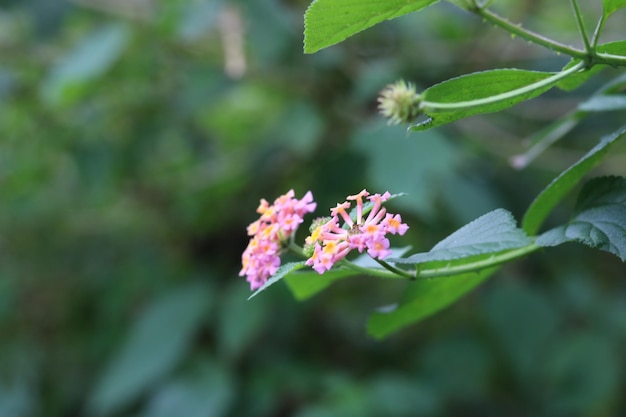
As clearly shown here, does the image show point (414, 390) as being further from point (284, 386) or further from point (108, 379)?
point (108, 379)

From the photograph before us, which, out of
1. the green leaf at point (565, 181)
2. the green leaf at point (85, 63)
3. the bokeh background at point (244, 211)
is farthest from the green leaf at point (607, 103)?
the green leaf at point (85, 63)

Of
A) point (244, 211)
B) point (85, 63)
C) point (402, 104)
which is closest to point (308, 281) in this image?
point (402, 104)

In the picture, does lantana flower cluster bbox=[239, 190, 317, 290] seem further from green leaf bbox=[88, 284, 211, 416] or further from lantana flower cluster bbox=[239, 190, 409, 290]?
green leaf bbox=[88, 284, 211, 416]

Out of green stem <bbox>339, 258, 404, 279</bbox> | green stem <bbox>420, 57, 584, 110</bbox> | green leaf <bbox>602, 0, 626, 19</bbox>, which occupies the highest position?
green leaf <bbox>602, 0, 626, 19</bbox>

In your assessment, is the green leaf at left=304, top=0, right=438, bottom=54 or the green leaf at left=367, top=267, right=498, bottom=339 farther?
the green leaf at left=367, top=267, right=498, bottom=339

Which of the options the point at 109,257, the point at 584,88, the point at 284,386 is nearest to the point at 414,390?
the point at 284,386

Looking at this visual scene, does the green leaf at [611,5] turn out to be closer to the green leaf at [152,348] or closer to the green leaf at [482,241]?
the green leaf at [482,241]

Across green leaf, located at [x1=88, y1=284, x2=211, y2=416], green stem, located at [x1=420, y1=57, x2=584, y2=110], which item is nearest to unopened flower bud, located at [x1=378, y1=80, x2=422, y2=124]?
green stem, located at [x1=420, y1=57, x2=584, y2=110]
